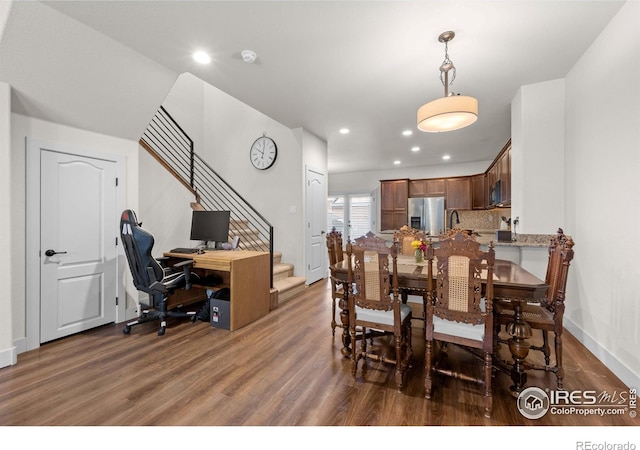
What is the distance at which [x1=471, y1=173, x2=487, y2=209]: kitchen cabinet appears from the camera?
6.45 meters

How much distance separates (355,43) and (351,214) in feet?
22.2

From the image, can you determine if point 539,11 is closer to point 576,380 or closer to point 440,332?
point 440,332

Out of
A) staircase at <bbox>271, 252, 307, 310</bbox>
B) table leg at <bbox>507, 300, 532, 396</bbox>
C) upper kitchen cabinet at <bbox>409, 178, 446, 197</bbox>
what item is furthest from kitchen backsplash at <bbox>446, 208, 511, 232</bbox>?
table leg at <bbox>507, 300, 532, 396</bbox>

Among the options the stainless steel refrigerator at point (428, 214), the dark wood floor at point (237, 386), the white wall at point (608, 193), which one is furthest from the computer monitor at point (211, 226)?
the stainless steel refrigerator at point (428, 214)

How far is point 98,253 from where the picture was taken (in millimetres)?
3125

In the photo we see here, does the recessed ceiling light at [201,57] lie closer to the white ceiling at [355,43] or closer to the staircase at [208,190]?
the white ceiling at [355,43]

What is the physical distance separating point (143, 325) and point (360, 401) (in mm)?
2745

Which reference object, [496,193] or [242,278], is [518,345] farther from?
[496,193]

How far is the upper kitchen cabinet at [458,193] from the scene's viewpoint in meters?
7.22

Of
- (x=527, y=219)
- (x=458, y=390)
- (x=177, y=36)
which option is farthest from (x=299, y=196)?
(x=458, y=390)

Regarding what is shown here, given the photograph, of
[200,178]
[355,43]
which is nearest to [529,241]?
[355,43]

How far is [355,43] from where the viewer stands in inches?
98.6

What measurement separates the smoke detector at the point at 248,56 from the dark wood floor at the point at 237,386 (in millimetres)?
2840

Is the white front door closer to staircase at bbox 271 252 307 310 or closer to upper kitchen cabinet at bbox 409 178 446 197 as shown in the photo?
staircase at bbox 271 252 307 310
